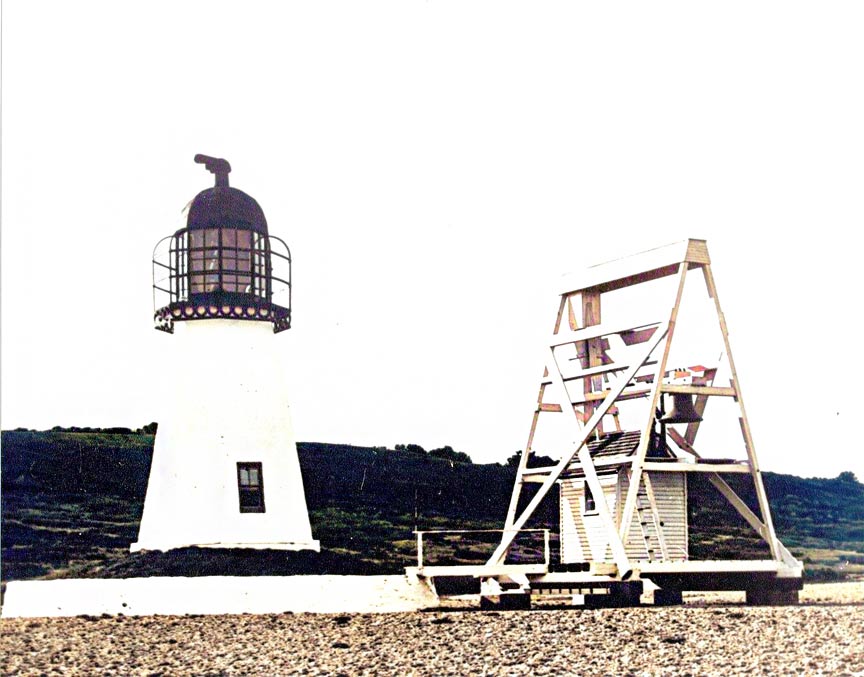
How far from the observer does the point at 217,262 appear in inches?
1008

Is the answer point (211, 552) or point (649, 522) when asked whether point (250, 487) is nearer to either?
point (211, 552)

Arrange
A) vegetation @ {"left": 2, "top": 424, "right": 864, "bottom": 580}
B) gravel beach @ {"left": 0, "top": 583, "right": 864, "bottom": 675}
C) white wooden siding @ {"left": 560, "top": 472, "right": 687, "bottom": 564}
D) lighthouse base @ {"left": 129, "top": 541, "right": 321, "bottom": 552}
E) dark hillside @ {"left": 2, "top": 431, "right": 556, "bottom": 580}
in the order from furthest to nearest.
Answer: vegetation @ {"left": 2, "top": 424, "right": 864, "bottom": 580} → dark hillside @ {"left": 2, "top": 431, "right": 556, "bottom": 580} → white wooden siding @ {"left": 560, "top": 472, "right": 687, "bottom": 564} → lighthouse base @ {"left": 129, "top": 541, "right": 321, "bottom": 552} → gravel beach @ {"left": 0, "top": 583, "right": 864, "bottom": 675}

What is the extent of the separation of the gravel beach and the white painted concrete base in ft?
1.32

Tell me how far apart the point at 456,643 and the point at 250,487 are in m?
6.83

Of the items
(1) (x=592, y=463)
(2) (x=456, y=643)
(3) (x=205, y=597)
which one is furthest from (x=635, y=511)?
(3) (x=205, y=597)

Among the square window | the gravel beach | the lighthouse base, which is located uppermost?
the square window

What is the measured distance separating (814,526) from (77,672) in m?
27.8

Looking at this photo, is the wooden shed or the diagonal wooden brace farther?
the wooden shed

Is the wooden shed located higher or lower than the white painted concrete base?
higher

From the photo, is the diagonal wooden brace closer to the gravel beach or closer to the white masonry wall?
the gravel beach

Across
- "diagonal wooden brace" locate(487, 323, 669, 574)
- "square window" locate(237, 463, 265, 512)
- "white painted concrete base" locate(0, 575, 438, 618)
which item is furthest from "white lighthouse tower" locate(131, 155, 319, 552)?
"diagonal wooden brace" locate(487, 323, 669, 574)

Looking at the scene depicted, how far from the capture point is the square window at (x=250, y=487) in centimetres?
2505

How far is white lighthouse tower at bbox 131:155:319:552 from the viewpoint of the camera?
24.9m

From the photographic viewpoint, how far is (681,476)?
25.0m
